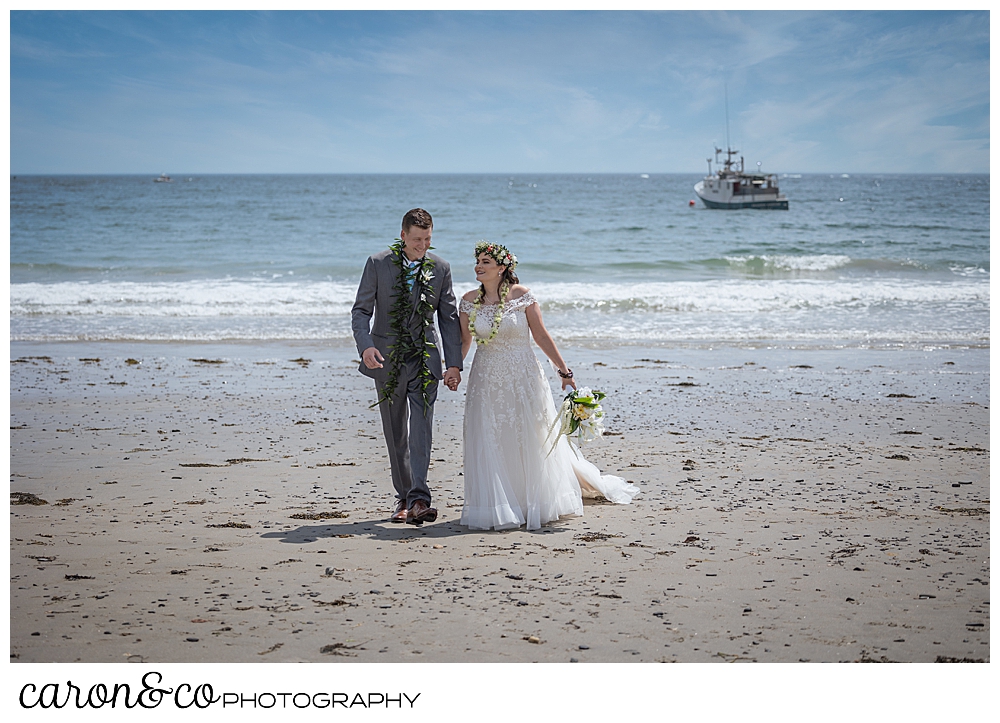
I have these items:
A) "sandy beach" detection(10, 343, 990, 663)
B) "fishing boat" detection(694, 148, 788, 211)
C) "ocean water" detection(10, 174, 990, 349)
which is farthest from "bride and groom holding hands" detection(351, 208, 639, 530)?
"fishing boat" detection(694, 148, 788, 211)

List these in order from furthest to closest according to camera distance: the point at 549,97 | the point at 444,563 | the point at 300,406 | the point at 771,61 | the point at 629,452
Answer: the point at 549,97
the point at 771,61
the point at 300,406
the point at 629,452
the point at 444,563

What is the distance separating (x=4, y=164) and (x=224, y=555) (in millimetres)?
2339

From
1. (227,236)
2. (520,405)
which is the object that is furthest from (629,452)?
(227,236)

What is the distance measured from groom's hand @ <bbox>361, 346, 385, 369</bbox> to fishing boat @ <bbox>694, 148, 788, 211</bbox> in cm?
4650

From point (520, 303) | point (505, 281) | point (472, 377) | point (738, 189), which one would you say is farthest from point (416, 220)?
point (738, 189)

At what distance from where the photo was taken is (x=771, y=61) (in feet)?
64.6

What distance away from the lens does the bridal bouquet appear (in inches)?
188

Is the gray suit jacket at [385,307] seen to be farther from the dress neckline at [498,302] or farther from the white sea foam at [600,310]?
the white sea foam at [600,310]

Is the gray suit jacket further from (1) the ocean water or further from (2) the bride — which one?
(1) the ocean water

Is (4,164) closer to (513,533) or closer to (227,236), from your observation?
(513,533)

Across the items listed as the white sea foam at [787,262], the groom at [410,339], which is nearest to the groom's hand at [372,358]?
the groom at [410,339]

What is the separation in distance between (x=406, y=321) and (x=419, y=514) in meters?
1.01

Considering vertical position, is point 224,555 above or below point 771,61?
below

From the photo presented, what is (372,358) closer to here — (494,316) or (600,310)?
(494,316)
